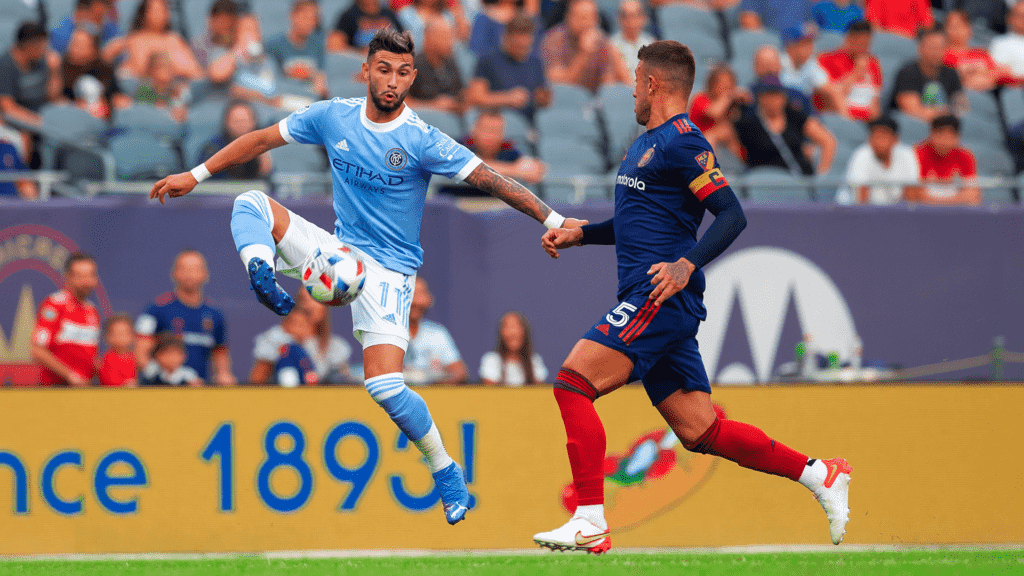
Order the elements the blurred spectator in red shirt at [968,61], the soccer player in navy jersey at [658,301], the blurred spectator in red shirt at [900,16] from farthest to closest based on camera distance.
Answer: the blurred spectator in red shirt at [900,16] < the blurred spectator in red shirt at [968,61] < the soccer player in navy jersey at [658,301]

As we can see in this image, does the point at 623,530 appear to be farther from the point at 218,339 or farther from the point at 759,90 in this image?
the point at 759,90

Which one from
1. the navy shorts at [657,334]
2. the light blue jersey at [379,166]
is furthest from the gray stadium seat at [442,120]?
the navy shorts at [657,334]

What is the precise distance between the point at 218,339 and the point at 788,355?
499 centimetres

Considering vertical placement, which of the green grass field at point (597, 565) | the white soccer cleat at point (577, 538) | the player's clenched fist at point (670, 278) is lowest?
the green grass field at point (597, 565)

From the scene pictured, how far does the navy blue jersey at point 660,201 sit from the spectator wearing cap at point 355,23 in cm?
721

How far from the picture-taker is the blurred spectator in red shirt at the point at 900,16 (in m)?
14.2

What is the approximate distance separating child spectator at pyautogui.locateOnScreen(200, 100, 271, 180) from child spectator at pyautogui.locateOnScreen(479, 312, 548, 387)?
8.95 ft

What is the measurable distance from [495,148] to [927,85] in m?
5.09

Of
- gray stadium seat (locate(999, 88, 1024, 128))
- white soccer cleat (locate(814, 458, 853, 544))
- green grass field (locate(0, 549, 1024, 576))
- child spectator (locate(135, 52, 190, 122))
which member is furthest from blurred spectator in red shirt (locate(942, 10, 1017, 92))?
child spectator (locate(135, 52, 190, 122))

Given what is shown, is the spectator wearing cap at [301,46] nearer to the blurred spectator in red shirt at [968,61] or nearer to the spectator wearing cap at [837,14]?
the spectator wearing cap at [837,14]

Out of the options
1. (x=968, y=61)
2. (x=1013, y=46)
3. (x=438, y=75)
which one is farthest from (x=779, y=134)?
(x=1013, y=46)

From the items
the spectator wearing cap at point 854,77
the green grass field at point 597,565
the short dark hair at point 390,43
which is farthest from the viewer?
the spectator wearing cap at point 854,77

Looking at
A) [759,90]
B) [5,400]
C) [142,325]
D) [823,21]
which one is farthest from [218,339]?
[823,21]

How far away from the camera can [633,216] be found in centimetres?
572
